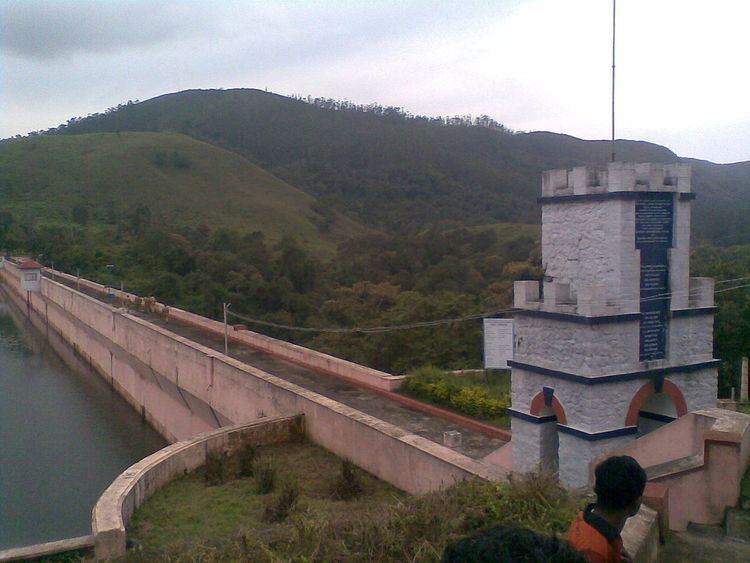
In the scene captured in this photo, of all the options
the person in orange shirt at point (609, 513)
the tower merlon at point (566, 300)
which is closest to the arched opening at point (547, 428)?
the tower merlon at point (566, 300)

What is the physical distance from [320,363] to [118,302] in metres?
16.3

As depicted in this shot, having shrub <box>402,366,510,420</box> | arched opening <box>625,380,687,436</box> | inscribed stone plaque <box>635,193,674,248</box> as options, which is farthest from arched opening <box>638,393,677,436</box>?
shrub <box>402,366,510,420</box>

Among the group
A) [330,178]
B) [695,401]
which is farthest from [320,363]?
[330,178]

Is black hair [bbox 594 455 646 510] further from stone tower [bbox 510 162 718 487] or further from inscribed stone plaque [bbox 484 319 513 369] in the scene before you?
inscribed stone plaque [bbox 484 319 513 369]

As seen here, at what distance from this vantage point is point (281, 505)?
26.3ft

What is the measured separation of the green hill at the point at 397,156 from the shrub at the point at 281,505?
127ft

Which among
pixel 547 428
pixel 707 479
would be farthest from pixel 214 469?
pixel 707 479

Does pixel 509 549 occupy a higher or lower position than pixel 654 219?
lower

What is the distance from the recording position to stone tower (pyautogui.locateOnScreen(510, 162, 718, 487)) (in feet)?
22.1

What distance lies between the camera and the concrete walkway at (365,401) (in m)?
11.4

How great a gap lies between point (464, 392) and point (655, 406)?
577 centimetres

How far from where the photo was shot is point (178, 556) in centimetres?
489

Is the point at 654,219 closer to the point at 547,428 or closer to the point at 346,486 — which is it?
the point at 547,428

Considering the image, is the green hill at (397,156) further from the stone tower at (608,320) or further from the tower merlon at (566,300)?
the tower merlon at (566,300)
